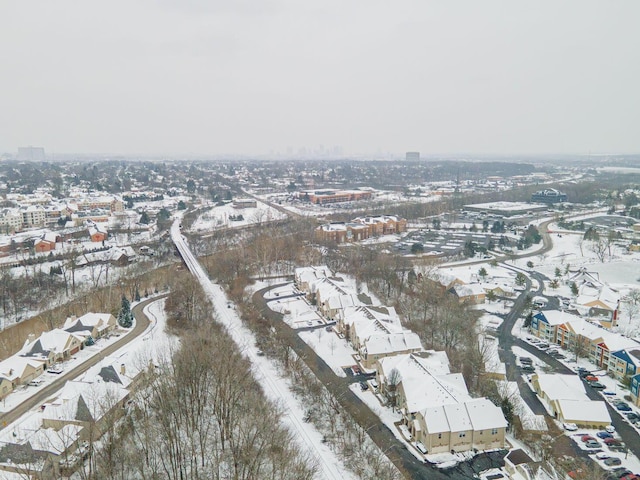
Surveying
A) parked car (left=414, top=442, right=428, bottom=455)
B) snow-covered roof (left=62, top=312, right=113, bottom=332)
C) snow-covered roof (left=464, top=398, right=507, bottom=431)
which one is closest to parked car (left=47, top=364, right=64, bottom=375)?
snow-covered roof (left=62, top=312, right=113, bottom=332)

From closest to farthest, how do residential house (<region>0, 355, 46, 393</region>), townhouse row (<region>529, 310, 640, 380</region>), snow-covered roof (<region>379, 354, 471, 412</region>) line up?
snow-covered roof (<region>379, 354, 471, 412</region>) < residential house (<region>0, 355, 46, 393</region>) < townhouse row (<region>529, 310, 640, 380</region>)

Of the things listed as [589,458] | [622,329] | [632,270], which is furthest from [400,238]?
[589,458]

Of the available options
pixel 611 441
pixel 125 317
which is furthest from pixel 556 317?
pixel 125 317

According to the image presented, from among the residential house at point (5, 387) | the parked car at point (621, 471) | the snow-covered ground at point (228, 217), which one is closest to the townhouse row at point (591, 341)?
the parked car at point (621, 471)

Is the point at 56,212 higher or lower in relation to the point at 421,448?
higher

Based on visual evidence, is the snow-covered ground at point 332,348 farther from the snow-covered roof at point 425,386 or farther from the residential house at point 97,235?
the residential house at point 97,235

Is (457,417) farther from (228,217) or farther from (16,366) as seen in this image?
(228,217)

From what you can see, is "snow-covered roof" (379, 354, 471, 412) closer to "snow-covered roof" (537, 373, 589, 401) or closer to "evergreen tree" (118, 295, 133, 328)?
"snow-covered roof" (537, 373, 589, 401)
